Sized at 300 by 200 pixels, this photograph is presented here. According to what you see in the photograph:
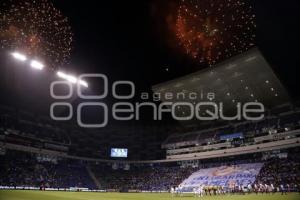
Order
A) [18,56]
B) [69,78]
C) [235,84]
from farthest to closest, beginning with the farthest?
[235,84] < [69,78] < [18,56]

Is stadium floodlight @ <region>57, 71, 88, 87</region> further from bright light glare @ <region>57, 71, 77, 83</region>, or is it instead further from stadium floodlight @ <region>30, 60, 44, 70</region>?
stadium floodlight @ <region>30, 60, 44, 70</region>

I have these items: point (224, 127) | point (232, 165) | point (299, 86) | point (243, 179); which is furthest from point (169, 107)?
point (299, 86)

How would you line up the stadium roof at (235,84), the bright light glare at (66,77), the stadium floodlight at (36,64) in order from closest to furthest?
the stadium floodlight at (36,64) → the bright light glare at (66,77) → the stadium roof at (235,84)

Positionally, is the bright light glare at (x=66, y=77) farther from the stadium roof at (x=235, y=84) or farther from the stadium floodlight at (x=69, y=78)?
the stadium roof at (x=235, y=84)

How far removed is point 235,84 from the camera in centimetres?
7106

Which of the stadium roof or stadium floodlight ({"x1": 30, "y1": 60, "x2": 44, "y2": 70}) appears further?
the stadium roof

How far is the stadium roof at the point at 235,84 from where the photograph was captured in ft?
206

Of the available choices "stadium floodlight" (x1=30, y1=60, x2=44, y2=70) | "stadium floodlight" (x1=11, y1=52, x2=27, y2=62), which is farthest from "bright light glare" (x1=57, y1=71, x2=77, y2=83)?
"stadium floodlight" (x1=11, y1=52, x2=27, y2=62)

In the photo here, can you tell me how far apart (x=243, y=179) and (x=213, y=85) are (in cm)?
1939

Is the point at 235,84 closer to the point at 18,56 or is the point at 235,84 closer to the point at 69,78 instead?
the point at 69,78

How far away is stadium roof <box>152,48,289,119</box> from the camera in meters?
62.8

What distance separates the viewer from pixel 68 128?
99312 millimetres

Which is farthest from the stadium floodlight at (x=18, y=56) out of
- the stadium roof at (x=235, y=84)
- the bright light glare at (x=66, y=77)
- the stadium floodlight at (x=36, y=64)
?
the stadium roof at (x=235, y=84)

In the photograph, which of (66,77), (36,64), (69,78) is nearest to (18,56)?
(36,64)
